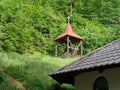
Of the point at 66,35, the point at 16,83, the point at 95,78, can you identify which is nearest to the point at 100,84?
the point at 95,78

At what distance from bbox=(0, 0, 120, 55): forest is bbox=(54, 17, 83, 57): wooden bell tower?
812mm

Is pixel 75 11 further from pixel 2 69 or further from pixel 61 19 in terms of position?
pixel 2 69

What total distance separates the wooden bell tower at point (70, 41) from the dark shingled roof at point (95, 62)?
1417 cm

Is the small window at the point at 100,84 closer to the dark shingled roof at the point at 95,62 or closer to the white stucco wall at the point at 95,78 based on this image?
the white stucco wall at the point at 95,78

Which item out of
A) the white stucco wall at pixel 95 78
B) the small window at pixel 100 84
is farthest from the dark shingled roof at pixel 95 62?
the small window at pixel 100 84

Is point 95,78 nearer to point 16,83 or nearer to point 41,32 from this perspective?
point 16,83

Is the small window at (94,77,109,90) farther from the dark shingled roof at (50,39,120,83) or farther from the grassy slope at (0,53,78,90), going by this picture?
the grassy slope at (0,53,78,90)

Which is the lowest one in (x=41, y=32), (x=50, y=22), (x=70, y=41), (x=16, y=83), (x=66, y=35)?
(x=16, y=83)

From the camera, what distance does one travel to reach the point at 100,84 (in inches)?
479

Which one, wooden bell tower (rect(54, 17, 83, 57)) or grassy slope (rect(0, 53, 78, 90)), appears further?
wooden bell tower (rect(54, 17, 83, 57))

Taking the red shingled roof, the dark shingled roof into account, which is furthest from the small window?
the red shingled roof

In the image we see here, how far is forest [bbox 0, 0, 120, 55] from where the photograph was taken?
2331 centimetres

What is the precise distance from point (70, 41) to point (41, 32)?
2.46 metres

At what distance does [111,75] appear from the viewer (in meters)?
11.7
